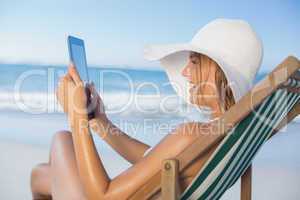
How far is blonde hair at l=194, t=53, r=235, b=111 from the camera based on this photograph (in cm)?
133

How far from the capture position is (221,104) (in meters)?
1.36

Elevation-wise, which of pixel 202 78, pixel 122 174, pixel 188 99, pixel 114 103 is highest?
pixel 202 78

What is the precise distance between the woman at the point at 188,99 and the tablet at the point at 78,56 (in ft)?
0.16

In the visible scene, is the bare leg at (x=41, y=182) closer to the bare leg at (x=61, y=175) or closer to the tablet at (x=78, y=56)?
the bare leg at (x=61, y=175)

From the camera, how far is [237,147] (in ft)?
4.09

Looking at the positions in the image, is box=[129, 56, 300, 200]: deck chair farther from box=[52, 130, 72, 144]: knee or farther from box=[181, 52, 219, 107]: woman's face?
box=[52, 130, 72, 144]: knee

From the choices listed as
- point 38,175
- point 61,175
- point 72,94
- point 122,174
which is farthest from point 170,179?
point 38,175

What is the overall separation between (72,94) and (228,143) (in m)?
0.47

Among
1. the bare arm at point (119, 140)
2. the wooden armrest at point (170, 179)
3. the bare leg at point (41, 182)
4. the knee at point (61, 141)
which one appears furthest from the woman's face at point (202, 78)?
the bare leg at point (41, 182)

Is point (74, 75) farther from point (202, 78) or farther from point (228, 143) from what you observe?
point (228, 143)

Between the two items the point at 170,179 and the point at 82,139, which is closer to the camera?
the point at 170,179

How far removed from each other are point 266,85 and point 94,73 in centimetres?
239

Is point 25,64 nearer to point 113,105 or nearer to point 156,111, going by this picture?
point 113,105

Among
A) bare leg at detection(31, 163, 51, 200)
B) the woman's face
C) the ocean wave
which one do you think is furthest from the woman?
the ocean wave
